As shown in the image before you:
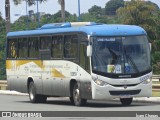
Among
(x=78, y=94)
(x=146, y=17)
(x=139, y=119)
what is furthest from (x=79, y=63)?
(x=146, y=17)

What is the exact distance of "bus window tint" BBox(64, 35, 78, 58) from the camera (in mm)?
26750

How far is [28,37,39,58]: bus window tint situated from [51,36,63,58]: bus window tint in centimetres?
163

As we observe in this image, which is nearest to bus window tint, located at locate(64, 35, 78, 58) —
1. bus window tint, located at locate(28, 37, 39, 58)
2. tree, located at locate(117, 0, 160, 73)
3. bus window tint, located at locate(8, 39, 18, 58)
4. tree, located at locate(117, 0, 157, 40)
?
bus window tint, located at locate(28, 37, 39, 58)

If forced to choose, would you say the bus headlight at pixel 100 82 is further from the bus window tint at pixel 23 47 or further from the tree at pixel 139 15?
the tree at pixel 139 15

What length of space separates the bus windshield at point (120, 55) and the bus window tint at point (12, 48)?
8.05 metres

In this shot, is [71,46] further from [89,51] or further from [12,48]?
[12,48]

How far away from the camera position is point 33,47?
100ft

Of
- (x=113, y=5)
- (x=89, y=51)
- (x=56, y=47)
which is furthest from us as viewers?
(x=113, y=5)

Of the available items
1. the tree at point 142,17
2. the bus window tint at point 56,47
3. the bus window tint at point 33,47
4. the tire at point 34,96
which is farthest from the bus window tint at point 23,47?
the tree at point 142,17

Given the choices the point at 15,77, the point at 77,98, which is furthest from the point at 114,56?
the point at 15,77

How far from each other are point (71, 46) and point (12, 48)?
6.62m

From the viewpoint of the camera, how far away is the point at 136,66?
83.7 feet

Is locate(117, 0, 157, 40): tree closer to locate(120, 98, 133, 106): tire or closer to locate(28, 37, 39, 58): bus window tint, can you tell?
locate(28, 37, 39, 58): bus window tint

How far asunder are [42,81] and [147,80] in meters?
6.09
